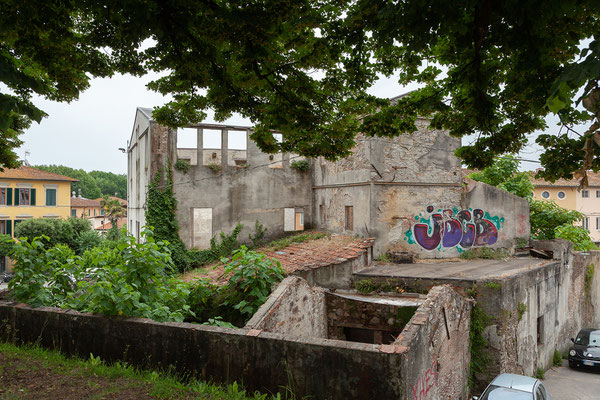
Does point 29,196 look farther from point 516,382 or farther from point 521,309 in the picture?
point 516,382

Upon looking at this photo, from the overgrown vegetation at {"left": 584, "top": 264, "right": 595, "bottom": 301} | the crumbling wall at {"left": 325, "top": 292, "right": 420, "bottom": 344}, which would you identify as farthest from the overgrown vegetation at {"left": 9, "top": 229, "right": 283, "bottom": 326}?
the overgrown vegetation at {"left": 584, "top": 264, "right": 595, "bottom": 301}

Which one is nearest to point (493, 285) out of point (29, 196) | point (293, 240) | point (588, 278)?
point (293, 240)

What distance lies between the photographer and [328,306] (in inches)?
393

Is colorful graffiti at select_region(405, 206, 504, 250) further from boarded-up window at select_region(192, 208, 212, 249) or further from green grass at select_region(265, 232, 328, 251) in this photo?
boarded-up window at select_region(192, 208, 212, 249)

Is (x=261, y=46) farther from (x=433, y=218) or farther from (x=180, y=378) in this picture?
(x=433, y=218)

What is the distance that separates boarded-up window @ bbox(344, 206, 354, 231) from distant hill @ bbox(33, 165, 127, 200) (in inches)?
2303

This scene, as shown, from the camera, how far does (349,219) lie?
1529 cm

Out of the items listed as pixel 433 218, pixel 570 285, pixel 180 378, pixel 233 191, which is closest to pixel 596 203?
pixel 570 285

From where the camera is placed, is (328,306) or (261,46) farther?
(328,306)

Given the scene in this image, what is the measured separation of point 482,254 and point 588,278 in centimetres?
688

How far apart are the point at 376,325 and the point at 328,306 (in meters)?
1.25

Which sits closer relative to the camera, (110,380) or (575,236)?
(110,380)

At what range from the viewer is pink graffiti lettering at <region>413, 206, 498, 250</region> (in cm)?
1438

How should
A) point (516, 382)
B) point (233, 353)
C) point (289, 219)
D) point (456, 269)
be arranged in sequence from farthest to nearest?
point (289, 219) < point (456, 269) < point (516, 382) < point (233, 353)
